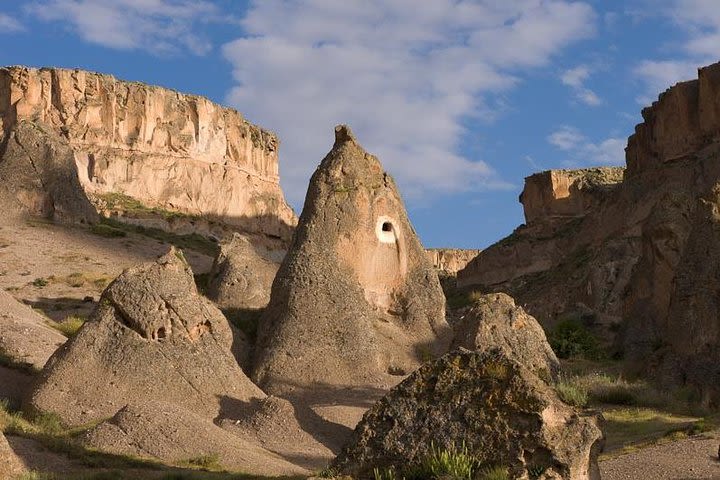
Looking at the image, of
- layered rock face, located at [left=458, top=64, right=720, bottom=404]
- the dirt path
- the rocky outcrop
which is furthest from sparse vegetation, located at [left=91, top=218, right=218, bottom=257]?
the rocky outcrop

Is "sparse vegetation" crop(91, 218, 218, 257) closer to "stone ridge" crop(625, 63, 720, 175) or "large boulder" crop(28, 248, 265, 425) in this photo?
"stone ridge" crop(625, 63, 720, 175)

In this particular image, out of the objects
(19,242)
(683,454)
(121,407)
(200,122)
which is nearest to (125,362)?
(121,407)

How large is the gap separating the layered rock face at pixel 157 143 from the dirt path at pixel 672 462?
232 feet

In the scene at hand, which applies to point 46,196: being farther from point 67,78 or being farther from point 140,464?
point 67,78

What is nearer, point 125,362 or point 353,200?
point 125,362

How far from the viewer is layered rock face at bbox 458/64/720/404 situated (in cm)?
2478

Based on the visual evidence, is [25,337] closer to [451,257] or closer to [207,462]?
[207,462]

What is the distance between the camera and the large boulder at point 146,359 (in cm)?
2108

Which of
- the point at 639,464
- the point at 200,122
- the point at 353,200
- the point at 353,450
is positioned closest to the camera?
the point at 353,450

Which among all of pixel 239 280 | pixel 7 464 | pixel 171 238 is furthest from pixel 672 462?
pixel 171 238

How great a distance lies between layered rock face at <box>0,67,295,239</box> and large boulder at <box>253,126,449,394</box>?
58944 mm

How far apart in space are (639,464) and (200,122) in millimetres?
87831

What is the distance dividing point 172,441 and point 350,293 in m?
8.48

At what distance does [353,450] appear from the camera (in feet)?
42.7
